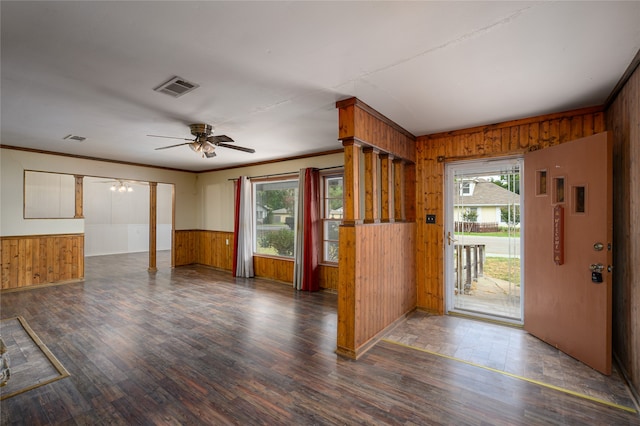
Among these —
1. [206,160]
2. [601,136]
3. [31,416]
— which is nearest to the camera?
[31,416]

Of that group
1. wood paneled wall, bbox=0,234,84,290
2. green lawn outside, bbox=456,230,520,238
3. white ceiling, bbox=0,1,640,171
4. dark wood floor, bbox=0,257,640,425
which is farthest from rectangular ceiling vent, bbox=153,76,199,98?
wood paneled wall, bbox=0,234,84,290

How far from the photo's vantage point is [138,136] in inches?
175

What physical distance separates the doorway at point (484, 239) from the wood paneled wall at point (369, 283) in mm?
728

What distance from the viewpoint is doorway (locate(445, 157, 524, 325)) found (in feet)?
12.0

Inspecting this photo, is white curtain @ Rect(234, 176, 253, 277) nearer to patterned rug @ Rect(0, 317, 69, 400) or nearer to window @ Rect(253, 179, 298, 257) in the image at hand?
window @ Rect(253, 179, 298, 257)

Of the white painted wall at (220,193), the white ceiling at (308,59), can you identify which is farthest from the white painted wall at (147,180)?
the white ceiling at (308,59)

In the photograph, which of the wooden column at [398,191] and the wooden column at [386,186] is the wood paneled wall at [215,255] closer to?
the wooden column at [398,191]

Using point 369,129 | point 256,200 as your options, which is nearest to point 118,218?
point 256,200

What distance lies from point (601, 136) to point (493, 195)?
1340 millimetres

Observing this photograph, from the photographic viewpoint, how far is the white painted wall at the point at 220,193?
250 inches

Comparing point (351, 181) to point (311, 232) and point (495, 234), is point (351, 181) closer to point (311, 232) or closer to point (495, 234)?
point (495, 234)

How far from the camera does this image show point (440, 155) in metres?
4.05

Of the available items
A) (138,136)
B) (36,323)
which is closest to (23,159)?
(138,136)

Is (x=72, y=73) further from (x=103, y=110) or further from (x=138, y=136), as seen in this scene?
(x=138, y=136)
